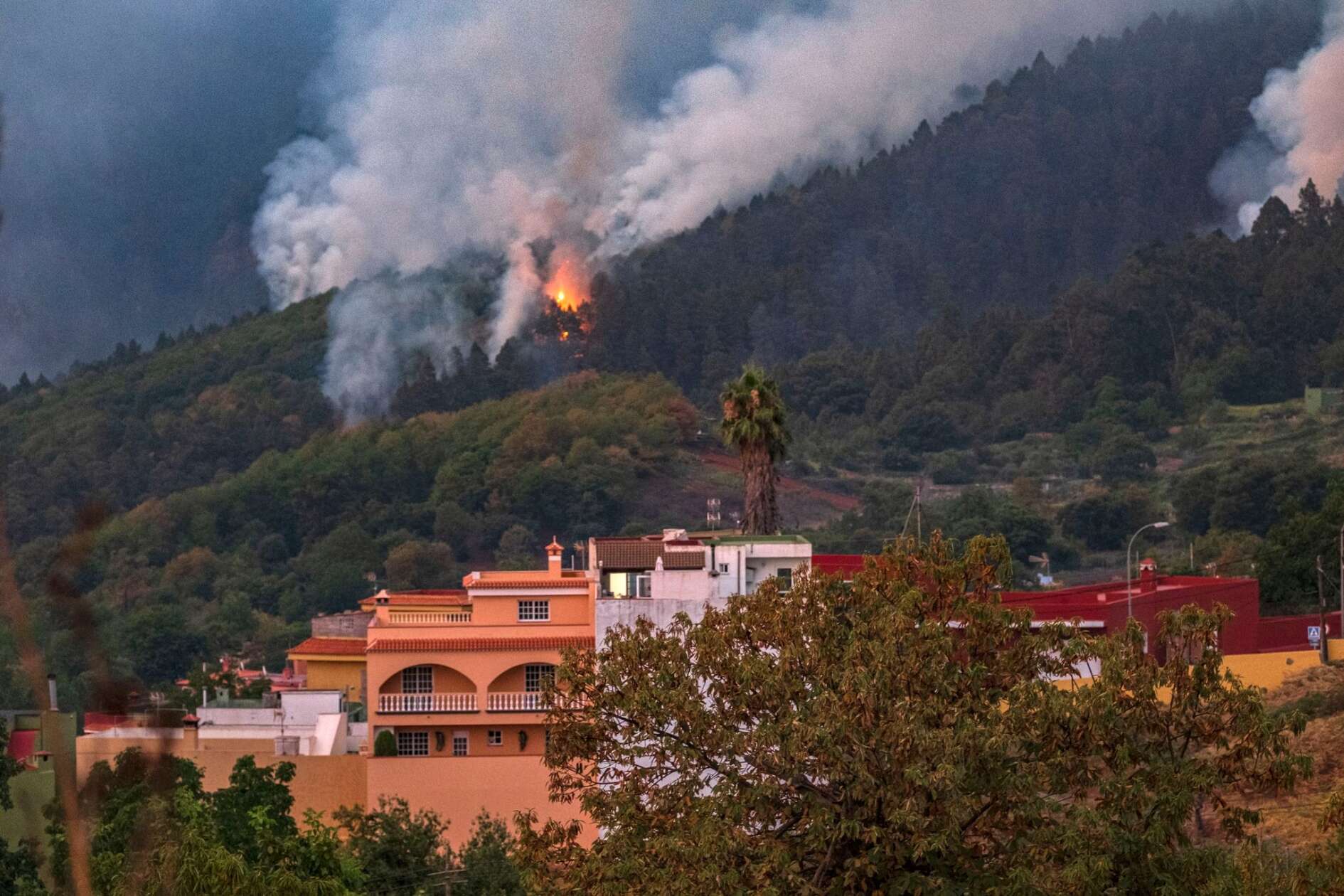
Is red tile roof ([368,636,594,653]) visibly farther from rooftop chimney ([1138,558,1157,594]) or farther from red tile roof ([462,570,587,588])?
rooftop chimney ([1138,558,1157,594])

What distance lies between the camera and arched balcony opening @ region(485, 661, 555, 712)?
34928mm

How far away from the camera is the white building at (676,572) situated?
34562 millimetres

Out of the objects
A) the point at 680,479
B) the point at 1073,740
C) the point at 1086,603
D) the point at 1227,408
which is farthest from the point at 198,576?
the point at 1073,740

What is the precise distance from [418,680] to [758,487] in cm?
1312

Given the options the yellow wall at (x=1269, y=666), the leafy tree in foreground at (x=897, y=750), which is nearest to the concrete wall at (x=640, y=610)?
the yellow wall at (x=1269, y=666)

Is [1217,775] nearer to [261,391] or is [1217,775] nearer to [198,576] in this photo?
[198,576]

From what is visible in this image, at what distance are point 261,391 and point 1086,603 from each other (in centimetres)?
10148

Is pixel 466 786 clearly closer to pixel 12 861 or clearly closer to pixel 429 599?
pixel 429 599

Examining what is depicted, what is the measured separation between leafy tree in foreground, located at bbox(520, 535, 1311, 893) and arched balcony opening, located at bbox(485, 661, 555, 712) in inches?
603

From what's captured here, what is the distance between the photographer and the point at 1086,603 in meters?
36.4

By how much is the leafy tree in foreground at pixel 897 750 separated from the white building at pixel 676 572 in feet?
43.0

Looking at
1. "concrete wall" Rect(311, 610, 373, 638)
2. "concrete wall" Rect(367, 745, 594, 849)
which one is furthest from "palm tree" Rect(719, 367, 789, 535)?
"concrete wall" Rect(367, 745, 594, 849)

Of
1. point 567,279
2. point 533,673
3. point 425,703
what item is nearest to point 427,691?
point 425,703

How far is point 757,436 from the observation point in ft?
150
